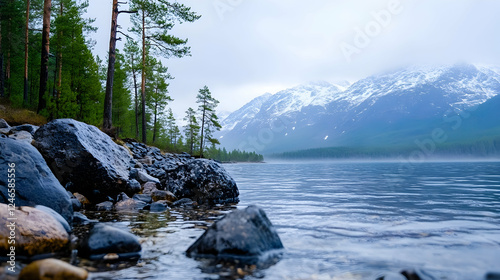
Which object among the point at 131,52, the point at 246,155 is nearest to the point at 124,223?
the point at 131,52

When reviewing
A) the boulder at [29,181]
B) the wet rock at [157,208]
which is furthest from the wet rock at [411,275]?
the wet rock at [157,208]

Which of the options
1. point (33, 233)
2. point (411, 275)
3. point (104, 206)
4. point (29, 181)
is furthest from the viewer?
point (104, 206)

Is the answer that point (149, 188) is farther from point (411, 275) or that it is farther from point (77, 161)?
point (411, 275)

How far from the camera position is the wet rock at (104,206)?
27.4ft

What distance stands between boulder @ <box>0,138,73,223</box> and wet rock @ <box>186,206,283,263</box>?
9.87 ft

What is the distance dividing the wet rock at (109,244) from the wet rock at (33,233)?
398 mm

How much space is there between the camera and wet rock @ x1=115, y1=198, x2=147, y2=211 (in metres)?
8.59

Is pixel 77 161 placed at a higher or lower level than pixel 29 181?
higher

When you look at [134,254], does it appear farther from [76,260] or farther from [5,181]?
[5,181]

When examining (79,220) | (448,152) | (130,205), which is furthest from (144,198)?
(448,152)

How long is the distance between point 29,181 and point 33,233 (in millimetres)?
1912

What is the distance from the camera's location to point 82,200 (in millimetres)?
8922

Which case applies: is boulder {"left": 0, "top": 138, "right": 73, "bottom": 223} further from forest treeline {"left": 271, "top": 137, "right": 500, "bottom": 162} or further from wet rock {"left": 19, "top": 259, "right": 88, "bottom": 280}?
forest treeline {"left": 271, "top": 137, "right": 500, "bottom": 162}

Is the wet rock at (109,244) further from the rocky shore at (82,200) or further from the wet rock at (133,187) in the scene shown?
the wet rock at (133,187)
